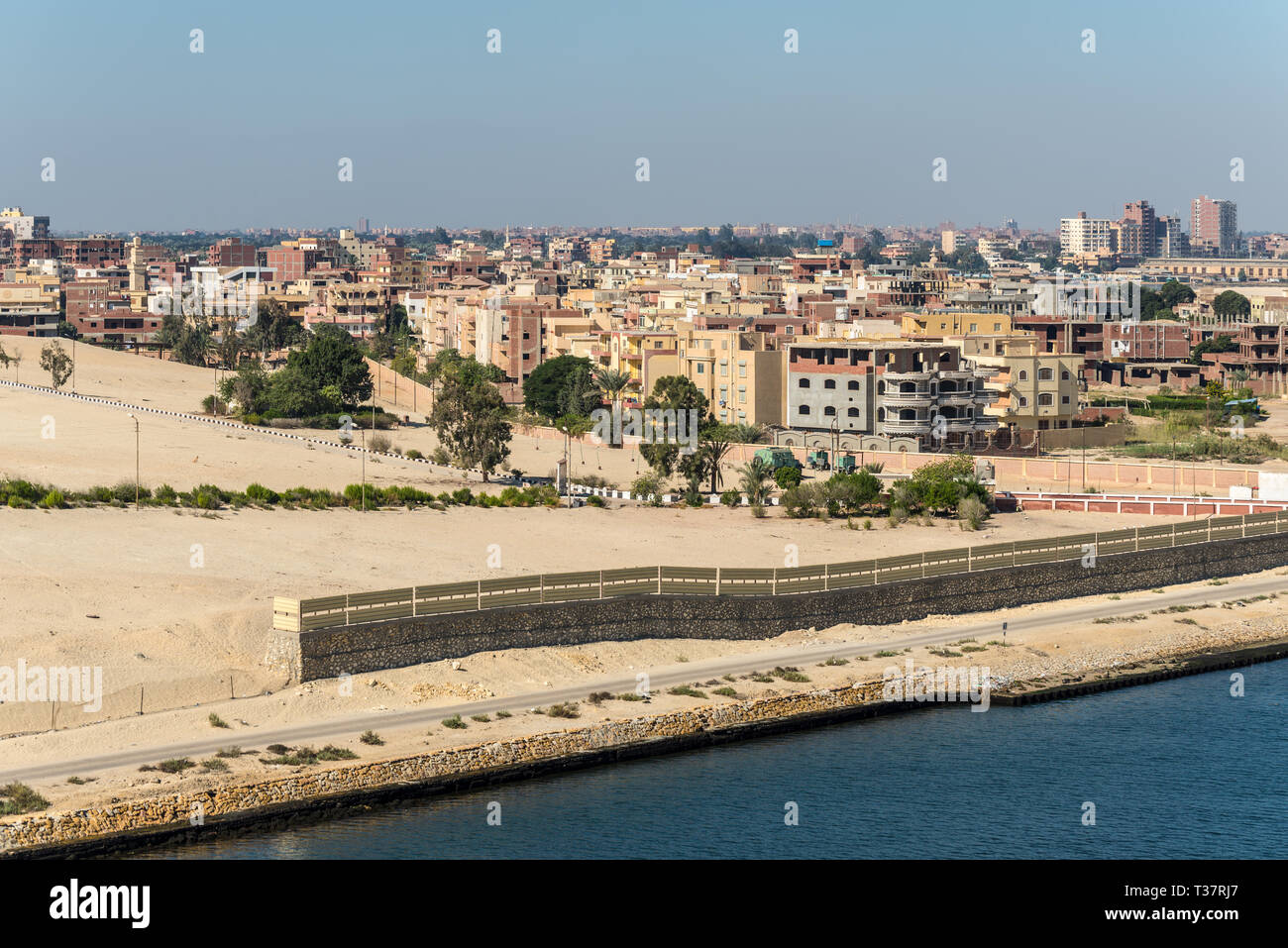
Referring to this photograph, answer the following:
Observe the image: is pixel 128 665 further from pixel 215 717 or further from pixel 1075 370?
pixel 1075 370

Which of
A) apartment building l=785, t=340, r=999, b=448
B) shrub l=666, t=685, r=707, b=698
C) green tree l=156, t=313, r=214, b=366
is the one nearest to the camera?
shrub l=666, t=685, r=707, b=698

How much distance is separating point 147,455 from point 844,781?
115ft

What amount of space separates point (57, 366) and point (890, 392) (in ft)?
127

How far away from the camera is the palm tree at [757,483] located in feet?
188

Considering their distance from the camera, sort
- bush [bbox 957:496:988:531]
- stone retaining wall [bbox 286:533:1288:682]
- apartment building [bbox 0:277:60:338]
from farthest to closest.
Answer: apartment building [bbox 0:277:60:338]
bush [bbox 957:496:988:531]
stone retaining wall [bbox 286:533:1288:682]

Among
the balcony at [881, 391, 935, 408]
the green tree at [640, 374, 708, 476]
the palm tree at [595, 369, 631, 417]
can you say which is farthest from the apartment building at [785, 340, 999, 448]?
the palm tree at [595, 369, 631, 417]

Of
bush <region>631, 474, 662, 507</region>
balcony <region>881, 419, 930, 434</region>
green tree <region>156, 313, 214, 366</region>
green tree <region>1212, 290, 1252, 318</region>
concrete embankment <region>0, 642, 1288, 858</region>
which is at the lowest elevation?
concrete embankment <region>0, 642, 1288, 858</region>

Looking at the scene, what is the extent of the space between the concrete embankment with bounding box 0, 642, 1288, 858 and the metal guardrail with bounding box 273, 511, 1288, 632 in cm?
446

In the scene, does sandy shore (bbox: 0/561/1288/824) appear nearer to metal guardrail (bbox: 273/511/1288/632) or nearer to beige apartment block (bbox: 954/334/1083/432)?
metal guardrail (bbox: 273/511/1288/632)

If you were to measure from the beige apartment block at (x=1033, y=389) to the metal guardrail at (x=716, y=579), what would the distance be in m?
27.0

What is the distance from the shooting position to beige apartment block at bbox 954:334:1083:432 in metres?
78.9

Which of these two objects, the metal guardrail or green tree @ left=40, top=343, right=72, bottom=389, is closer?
the metal guardrail

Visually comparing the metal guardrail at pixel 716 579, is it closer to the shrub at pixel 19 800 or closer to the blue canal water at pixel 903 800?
the blue canal water at pixel 903 800
